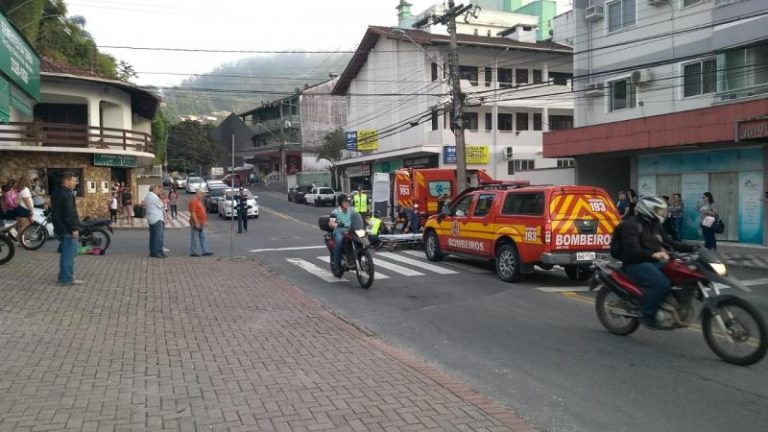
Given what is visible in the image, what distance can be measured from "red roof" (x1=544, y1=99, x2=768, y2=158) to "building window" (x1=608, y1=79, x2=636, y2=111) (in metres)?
2.65

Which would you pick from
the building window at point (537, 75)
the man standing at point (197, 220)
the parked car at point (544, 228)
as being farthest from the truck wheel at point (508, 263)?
the building window at point (537, 75)

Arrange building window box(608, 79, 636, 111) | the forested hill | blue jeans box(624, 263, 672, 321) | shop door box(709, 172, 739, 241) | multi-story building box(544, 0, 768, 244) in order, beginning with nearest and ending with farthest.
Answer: blue jeans box(624, 263, 672, 321) → multi-story building box(544, 0, 768, 244) → shop door box(709, 172, 739, 241) → building window box(608, 79, 636, 111) → the forested hill

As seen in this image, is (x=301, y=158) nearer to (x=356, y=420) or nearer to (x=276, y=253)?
(x=276, y=253)

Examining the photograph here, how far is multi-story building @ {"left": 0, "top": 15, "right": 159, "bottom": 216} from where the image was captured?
86.1 ft

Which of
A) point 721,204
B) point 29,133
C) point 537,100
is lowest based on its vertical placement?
point 721,204

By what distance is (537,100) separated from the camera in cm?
4047

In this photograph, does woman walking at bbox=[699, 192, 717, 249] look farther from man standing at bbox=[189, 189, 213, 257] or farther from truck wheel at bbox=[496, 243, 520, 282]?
man standing at bbox=[189, 189, 213, 257]

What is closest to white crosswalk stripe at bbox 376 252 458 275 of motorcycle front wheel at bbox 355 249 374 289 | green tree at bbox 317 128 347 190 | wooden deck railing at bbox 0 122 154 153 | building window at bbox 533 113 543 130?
motorcycle front wheel at bbox 355 249 374 289

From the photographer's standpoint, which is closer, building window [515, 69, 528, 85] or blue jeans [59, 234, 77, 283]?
blue jeans [59, 234, 77, 283]

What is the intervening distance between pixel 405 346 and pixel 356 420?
8.82ft

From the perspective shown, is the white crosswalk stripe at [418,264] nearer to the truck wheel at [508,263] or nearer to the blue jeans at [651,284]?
the truck wheel at [508,263]

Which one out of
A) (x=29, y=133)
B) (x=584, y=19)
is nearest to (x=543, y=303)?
(x=584, y=19)

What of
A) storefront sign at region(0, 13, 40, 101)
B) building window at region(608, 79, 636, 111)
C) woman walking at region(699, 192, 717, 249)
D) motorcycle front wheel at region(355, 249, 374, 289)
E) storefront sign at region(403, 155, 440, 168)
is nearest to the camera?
storefront sign at region(0, 13, 40, 101)

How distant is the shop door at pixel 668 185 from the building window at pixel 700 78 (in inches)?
122
